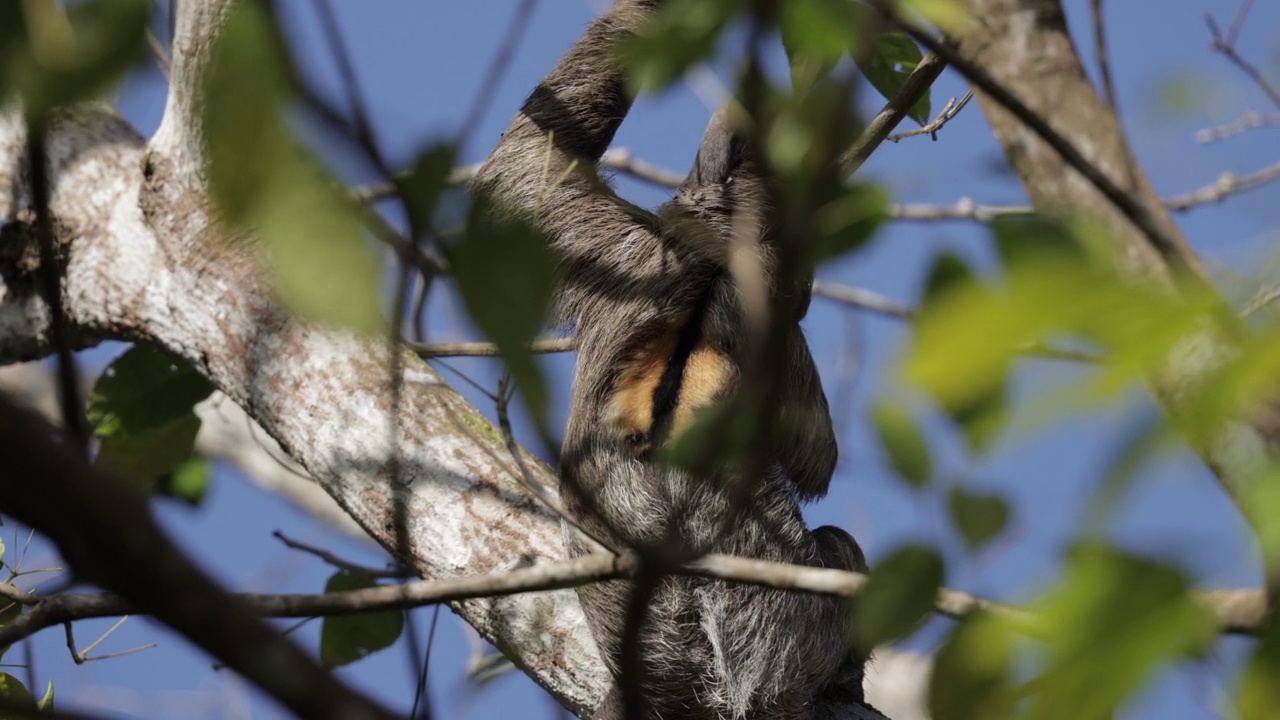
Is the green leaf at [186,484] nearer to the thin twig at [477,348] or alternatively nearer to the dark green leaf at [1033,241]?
the thin twig at [477,348]

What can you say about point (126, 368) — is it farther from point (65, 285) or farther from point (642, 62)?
point (642, 62)

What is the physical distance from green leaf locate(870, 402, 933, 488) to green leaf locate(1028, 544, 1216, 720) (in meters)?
0.44

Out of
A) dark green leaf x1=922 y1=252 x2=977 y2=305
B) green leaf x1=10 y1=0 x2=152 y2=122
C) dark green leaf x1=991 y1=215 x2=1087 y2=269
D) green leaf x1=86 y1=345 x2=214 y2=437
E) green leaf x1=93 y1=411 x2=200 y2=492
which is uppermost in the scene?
dark green leaf x1=991 y1=215 x2=1087 y2=269

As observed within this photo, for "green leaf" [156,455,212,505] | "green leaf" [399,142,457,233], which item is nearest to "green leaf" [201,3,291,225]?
"green leaf" [399,142,457,233]

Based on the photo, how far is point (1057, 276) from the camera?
2.84 feet

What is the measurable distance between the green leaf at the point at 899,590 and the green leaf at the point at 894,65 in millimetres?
2755

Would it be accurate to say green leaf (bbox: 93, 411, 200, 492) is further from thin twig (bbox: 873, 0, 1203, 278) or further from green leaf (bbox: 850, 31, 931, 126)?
thin twig (bbox: 873, 0, 1203, 278)

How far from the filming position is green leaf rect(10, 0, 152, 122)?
921 millimetres

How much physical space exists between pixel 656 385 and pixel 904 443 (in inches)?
107

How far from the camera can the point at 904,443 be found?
4.52 feet

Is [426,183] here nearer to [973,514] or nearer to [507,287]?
[507,287]

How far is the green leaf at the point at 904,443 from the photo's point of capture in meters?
1.37

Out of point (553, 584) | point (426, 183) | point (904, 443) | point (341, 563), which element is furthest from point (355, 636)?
point (426, 183)

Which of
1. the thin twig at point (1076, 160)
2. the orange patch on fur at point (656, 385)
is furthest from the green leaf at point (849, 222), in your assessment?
the orange patch on fur at point (656, 385)
